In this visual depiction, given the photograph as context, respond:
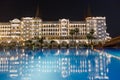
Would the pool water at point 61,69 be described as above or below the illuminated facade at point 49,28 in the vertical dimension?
below

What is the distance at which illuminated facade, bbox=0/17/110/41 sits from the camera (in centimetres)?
8094

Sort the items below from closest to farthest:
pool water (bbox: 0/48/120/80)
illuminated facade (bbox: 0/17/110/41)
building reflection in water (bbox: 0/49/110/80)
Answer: pool water (bbox: 0/48/120/80), building reflection in water (bbox: 0/49/110/80), illuminated facade (bbox: 0/17/110/41)

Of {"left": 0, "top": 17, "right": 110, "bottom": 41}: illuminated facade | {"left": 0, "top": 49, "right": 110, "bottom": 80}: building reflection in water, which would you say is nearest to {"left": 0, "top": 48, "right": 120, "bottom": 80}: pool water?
{"left": 0, "top": 49, "right": 110, "bottom": 80}: building reflection in water

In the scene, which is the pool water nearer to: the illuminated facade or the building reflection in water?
the building reflection in water

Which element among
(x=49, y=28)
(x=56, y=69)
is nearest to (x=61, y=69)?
(x=56, y=69)

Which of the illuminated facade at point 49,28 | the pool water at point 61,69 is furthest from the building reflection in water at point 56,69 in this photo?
the illuminated facade at point 49,28

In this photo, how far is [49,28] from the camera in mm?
80938

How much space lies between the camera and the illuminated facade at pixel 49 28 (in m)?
80.9

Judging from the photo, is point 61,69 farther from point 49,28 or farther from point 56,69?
point 49,28

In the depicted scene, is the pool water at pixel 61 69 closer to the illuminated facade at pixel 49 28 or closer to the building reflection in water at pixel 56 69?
the building reflection in water at pixel 56 69

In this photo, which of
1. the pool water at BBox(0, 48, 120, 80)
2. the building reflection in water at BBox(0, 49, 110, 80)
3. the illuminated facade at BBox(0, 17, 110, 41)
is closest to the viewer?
the pool water at BBox(0, 48, 120, 80)

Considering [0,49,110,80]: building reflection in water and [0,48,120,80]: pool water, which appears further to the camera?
[0,49,110,80]: building reflection in water

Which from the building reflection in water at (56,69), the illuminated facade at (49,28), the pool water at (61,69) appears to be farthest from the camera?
the illuminated facade at (49,28)

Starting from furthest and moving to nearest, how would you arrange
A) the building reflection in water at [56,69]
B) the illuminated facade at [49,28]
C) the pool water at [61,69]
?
the illuminated facade at [49,28] → the building reflection in water at [56,69] → the pool water at [61,69]
